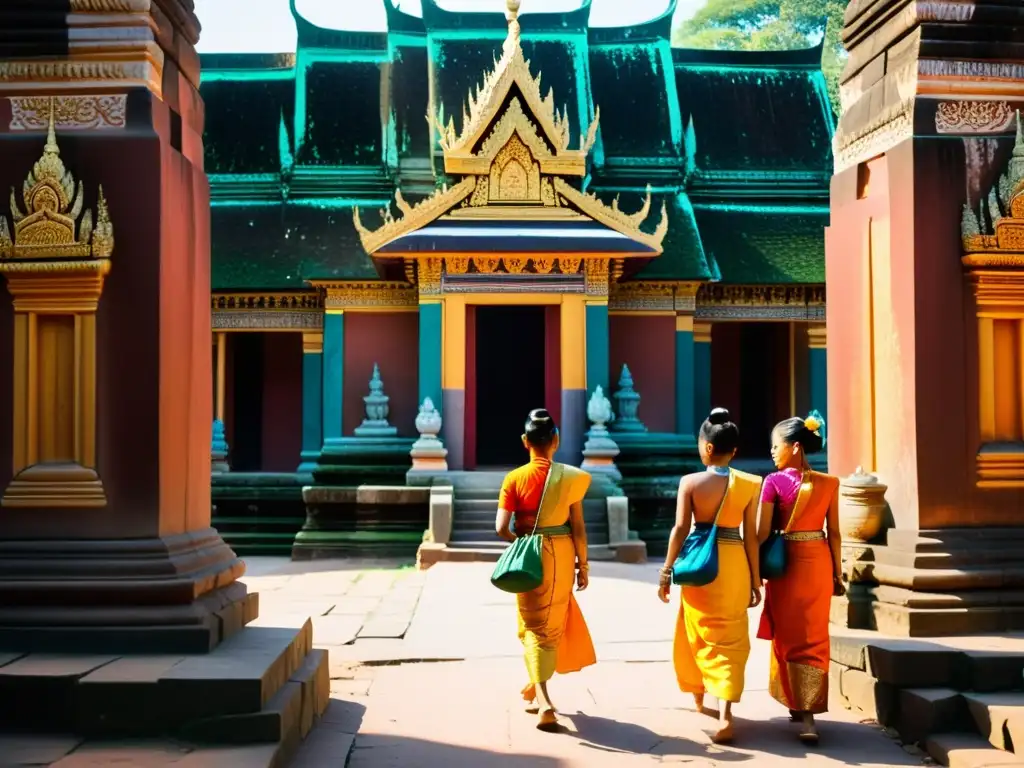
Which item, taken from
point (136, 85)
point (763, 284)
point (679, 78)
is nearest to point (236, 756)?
point (136, 85)

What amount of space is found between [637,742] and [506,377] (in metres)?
12.6

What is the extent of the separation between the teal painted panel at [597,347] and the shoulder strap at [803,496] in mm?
8714

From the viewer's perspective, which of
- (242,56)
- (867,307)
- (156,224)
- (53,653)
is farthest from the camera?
(242,56)

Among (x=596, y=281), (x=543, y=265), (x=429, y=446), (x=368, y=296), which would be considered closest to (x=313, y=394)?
(x=368, y=296)

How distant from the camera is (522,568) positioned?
5.41 m

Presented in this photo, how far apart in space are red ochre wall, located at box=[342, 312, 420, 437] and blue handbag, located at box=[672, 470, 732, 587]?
1030cm

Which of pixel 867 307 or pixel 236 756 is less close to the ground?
pixel 867 307

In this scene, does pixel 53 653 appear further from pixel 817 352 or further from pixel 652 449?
pixel 817 352

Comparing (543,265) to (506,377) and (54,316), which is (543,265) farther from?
(54,316)

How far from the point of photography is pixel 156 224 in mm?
5324

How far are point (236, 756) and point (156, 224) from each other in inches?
96.5

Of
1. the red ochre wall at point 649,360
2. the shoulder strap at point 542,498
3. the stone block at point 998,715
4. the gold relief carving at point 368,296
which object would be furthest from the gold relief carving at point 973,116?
the gold relief carving at point 368,296

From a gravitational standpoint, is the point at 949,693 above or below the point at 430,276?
below

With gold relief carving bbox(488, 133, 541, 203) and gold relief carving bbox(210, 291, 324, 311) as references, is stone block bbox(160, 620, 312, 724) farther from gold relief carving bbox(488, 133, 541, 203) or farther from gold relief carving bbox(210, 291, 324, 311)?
gold relief carving bbox(210, 291, 324, 311)
